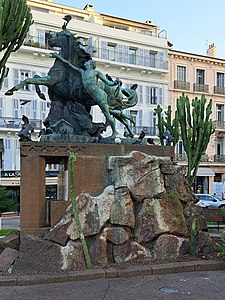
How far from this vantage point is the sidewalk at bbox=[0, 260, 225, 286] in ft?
22.6

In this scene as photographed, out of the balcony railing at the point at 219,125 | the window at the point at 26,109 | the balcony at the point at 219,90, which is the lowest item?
the balcony railing at the point at 219,125

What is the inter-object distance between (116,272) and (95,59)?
27.0m

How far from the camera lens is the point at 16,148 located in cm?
2962

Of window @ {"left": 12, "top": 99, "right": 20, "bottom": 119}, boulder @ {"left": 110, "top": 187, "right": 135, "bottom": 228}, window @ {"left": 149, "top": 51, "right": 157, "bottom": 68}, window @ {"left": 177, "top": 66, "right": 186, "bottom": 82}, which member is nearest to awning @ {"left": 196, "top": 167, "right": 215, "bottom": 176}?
window @ {"left": 177, "top": 66, "right": 186, "bottom": 82}

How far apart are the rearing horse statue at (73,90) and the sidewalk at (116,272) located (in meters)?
3.23

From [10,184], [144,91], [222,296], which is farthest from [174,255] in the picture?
[144,91]

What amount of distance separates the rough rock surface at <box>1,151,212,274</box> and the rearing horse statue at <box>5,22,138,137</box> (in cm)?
146

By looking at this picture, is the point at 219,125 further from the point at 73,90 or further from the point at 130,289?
the point at 130,289

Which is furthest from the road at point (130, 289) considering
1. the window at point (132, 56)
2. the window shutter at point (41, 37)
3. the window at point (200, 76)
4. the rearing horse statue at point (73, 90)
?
the window at point (200, 76)

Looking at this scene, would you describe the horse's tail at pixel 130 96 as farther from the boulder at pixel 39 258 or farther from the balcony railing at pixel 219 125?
the balcony railing at pixel 219 125

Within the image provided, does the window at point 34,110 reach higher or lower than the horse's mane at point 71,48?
higher

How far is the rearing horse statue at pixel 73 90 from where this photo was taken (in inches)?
364

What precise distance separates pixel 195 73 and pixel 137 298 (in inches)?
1314

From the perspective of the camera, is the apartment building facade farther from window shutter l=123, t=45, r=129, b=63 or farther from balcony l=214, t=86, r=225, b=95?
balcony l=214, t=86, r=225, b=95
